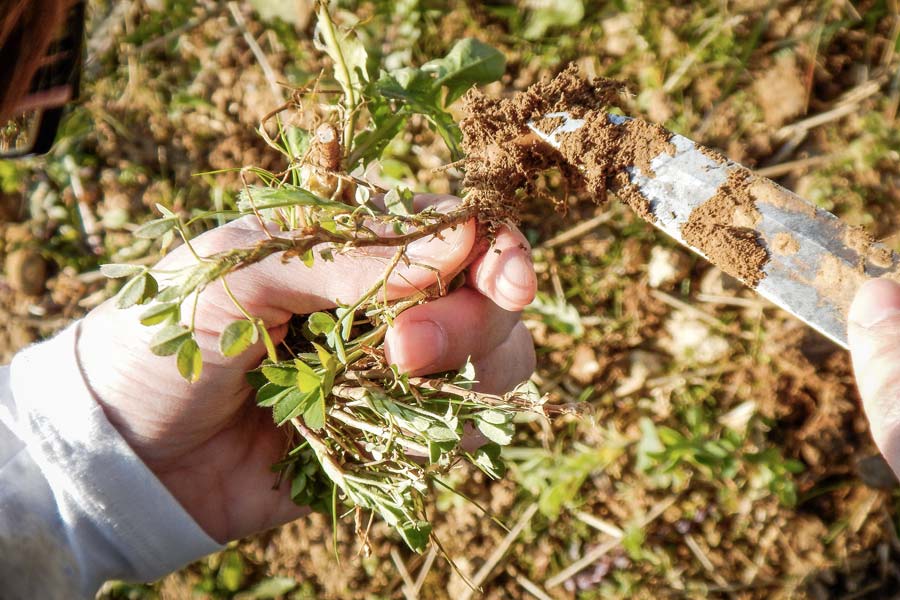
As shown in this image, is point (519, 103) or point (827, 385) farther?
point (827, 385)

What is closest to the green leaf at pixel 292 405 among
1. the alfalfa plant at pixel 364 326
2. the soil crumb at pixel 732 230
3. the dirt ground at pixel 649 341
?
the alfalfa plant at pixel 364 326

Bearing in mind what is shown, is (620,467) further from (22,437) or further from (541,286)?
(22,437)

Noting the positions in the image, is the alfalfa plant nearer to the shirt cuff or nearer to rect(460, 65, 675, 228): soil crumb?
rect(460, 65, 675, 228): soil crumb

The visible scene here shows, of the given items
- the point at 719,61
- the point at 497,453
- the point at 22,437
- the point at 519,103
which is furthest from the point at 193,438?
the point at 719,61

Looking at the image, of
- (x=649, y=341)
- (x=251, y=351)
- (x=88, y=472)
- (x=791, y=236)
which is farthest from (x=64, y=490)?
(x=649, y=341)

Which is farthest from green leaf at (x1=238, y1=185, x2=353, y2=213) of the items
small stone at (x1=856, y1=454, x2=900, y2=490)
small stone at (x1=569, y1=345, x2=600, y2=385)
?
small stone at (x1=856, y1=454, x2=900, y2=490)

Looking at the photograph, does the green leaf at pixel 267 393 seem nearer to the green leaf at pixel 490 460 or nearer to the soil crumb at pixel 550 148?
the green leaf at pixel 490 460

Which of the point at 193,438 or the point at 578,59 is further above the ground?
the point at 578,59

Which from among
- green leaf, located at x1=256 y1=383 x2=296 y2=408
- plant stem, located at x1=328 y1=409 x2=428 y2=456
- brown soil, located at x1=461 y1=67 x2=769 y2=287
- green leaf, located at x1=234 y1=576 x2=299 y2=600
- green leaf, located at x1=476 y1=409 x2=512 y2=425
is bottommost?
green leaf, located at x1=234 y1=576 x2=299 y2=600
